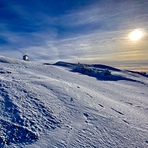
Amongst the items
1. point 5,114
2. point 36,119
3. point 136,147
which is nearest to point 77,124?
point 36,119

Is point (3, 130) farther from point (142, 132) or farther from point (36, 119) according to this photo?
point (142, 132)

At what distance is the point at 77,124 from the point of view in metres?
7.29

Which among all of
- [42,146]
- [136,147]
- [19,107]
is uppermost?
[19,107]

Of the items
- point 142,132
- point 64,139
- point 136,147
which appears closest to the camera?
point 64,139

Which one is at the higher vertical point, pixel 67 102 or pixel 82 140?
pixel 67 102

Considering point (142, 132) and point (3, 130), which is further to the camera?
point (142, 132)

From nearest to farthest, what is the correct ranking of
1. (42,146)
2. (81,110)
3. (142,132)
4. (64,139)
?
1. (42,146)
2. (64,139)
3. (142,132)
4. (81,110)

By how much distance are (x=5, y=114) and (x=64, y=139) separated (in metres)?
2.49

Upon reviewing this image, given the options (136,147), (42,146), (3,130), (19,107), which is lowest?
(136,147)

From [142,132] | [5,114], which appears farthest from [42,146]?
[142,132]

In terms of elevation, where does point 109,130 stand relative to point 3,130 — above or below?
below

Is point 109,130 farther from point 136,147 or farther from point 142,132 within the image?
point 142,132

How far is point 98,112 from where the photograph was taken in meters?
8.89

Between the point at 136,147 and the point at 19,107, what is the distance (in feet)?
16.4
